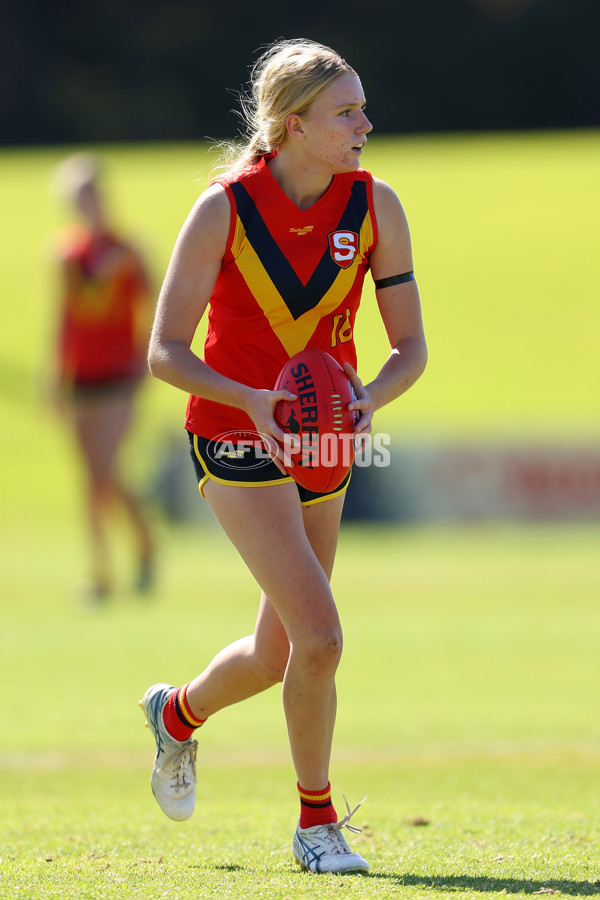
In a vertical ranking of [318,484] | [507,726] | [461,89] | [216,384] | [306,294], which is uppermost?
[461,89]

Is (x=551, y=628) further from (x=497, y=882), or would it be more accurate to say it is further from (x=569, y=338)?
(x=569, y=338)

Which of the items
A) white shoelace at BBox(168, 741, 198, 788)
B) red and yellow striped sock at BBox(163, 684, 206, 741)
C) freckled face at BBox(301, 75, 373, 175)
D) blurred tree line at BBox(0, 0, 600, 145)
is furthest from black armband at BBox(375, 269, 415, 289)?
blurred tree line at BBox(0, 0, 600, 145)

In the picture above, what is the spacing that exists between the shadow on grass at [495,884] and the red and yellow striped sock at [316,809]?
0.26m

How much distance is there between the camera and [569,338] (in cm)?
2548

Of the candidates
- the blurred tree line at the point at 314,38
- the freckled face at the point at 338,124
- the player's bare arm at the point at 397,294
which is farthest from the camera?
the blurred tree line at the point at 314,38

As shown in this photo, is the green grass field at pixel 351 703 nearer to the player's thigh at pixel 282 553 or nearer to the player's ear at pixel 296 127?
the player's thigh at pixel 282 553

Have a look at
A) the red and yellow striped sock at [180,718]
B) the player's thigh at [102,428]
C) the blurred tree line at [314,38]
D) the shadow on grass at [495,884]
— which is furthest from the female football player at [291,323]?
the blurred tree line at [314,38]

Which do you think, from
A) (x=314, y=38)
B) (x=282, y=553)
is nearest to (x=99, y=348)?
(x=282, y=553)

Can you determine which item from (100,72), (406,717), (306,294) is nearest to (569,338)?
(406,717)

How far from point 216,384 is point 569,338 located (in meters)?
22.6

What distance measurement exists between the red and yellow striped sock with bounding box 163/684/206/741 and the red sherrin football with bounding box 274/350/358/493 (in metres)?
0.99

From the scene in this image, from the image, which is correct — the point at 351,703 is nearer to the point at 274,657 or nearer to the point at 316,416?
the point at 274,657

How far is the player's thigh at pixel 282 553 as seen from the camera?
3.70m

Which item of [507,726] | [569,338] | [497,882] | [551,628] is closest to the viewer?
[497,882]
